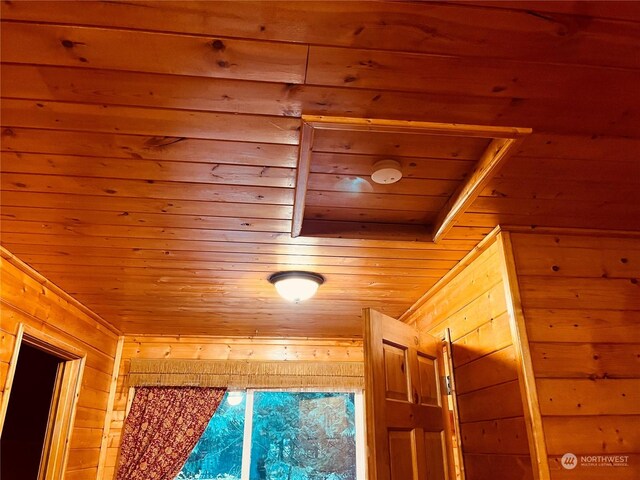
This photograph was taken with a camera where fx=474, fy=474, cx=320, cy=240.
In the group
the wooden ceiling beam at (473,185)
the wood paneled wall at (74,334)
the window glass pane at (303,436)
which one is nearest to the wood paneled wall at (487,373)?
the wooden ceiling beam at (473,185)

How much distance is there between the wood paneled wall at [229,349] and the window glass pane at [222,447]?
422mm

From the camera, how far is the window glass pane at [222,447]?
4152 mm

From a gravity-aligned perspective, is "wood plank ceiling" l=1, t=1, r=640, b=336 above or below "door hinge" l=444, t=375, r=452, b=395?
above

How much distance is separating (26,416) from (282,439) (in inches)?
91.1

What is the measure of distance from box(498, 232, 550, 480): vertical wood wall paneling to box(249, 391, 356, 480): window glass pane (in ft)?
8.71

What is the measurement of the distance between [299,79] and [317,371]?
334 cm

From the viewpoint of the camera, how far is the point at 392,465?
74.2 inches

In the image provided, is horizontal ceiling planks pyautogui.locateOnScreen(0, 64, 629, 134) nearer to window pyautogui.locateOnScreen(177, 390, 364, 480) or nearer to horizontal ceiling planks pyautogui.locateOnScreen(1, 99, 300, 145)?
horizontal ceiling planks pyautogui.locateOnScreen(1, 99, 300, 145)

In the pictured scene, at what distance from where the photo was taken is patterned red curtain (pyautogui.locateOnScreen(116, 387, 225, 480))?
3893 millimetres

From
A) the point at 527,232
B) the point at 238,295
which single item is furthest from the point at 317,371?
the point at 527,232

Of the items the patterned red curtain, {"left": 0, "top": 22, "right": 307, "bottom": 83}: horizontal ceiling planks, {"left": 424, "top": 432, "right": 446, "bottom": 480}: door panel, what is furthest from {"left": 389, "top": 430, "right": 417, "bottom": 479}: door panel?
the patterned red curtain

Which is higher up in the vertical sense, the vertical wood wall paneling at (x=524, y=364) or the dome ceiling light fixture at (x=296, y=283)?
the dome ceiling light fixture at (x=296, y=283)

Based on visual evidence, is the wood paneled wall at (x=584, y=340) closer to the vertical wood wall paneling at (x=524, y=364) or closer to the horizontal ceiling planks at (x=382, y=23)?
the vertical wood wall paneling at (x=524, y=364)

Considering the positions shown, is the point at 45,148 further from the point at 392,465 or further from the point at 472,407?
the point at 472,407
